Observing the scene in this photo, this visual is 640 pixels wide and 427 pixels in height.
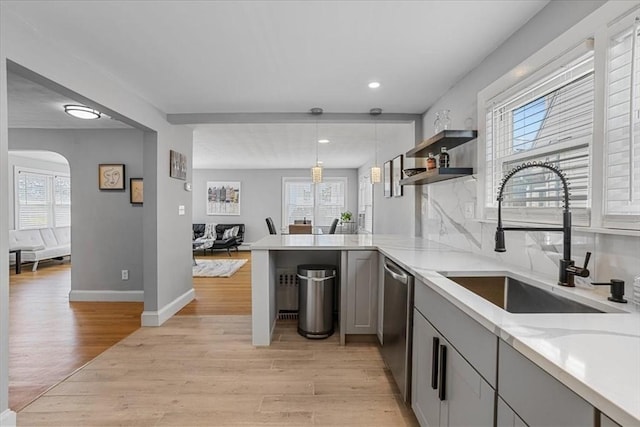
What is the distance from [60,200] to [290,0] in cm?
873

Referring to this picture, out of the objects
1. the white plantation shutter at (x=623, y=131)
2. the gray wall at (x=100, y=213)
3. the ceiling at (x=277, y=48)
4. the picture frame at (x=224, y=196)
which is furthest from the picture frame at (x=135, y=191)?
the picture frame at (x=224, y=196)

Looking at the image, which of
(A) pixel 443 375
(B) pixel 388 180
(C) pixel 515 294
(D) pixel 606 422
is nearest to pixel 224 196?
(B) pixel 388 180

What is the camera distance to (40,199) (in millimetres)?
7199

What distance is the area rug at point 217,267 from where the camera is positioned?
19.0 feet

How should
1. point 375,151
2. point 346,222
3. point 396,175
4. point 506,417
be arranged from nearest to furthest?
point 506,417 → point 396,175 → point 375,151 → point 346,222

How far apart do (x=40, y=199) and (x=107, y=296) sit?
4.82m

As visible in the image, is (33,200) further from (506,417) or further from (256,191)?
(506,417)

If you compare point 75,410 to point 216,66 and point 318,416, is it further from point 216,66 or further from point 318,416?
point 216,66

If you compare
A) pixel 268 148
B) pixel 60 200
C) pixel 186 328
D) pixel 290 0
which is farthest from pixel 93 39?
pixel 60 200

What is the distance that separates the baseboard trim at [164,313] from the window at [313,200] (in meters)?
5.54

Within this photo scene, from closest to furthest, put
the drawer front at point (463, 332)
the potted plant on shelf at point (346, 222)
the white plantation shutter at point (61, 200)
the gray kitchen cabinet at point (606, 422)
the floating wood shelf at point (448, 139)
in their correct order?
the gray kitchen cabinet at point (606, 422), the drawer front at point (463, 332), the floating wood shelf at point (448, 139), the white plantation shutter at point (61, 200), the potted plant on shelf at point (346, 222)

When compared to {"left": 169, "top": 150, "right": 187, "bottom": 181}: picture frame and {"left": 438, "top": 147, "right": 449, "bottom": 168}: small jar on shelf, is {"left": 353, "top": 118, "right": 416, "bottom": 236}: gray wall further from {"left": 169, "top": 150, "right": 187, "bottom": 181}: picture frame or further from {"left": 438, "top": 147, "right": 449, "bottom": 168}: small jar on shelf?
{"left": 169, "top": 150, "right": 187, "bottom": 181}: picture frame

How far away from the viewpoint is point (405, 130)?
420 centimetres

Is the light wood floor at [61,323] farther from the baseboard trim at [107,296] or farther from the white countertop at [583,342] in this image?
the white countertop at [583,342]
